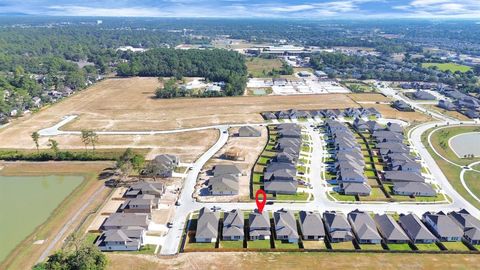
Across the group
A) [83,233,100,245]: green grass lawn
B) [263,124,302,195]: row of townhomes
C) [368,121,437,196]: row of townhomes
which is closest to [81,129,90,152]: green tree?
[83,233,100,245]: green grass lawn

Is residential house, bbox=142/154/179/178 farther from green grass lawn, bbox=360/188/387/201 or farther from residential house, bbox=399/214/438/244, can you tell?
residential house, bbox=399/214/438/244

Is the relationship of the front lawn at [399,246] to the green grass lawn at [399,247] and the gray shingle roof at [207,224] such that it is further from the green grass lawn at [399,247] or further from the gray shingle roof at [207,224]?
the gray shingle roof at [207,224]

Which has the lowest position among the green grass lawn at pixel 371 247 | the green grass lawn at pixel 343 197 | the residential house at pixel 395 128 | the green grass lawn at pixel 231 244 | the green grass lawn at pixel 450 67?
the green grass lawn at pixel 231 244

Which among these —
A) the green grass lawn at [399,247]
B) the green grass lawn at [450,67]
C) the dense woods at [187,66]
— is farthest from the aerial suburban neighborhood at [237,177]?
the green grass lawn at [450,67]

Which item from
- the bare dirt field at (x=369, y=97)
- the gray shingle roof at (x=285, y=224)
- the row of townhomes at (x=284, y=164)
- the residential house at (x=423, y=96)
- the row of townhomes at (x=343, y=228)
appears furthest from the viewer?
the residential house at (x=423, y=96)

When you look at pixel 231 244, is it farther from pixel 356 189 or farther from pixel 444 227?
pixel 444 227
